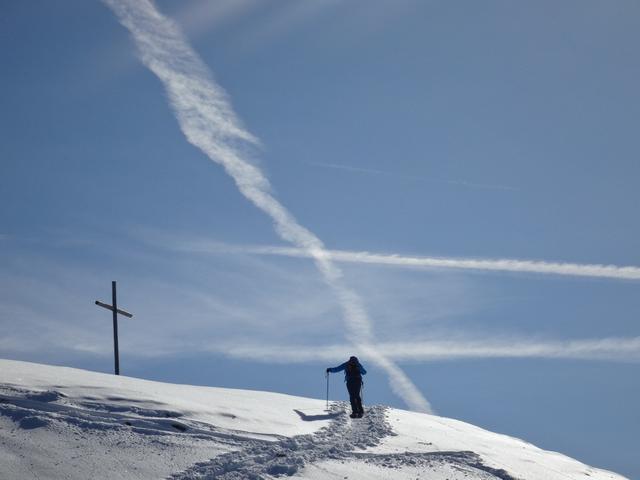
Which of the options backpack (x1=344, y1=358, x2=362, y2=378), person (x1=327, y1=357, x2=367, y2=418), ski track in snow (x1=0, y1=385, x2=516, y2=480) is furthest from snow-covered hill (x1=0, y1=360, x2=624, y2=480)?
backpack (x1=344, y1=358, x2=362, y2=378)

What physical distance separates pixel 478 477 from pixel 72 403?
31.1 ft

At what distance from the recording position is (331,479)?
16406 mm

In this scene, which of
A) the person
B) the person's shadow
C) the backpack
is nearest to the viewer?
the person's shadow

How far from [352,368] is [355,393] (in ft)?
3.19

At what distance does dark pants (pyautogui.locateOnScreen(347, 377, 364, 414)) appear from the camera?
80.7 ft

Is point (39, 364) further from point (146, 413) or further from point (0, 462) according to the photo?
point (0, 462)

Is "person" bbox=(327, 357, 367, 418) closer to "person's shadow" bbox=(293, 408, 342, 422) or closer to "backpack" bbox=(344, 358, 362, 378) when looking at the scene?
"backpack" bbox=(344, 358, 362, 378)

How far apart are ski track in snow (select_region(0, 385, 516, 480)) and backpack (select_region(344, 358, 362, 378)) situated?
468 cm

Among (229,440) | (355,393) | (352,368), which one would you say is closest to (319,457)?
(229,440)

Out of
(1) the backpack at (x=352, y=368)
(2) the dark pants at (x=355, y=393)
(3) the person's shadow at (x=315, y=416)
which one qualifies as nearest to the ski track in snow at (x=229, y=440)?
(3) the person's shadow at (x=315, y=416)

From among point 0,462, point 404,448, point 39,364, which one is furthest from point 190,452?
point 39,364

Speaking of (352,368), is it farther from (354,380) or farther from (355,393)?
(355,393)

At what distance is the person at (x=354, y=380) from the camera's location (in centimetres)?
2459

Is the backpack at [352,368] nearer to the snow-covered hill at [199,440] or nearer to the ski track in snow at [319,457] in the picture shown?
the snow-covered hill at [199,440]
